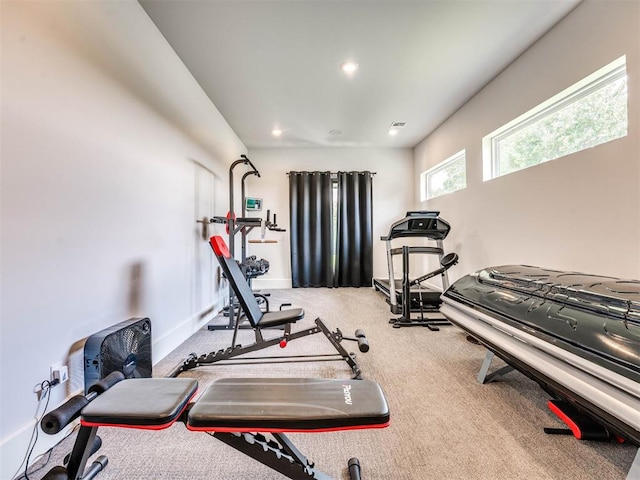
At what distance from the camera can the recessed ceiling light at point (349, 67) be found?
8.20ft

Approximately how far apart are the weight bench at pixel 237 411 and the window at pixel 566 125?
2451 millimetres

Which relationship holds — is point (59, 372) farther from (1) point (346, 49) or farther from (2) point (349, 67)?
(2) point (349, 67)

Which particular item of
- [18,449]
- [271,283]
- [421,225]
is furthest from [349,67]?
[271,283]

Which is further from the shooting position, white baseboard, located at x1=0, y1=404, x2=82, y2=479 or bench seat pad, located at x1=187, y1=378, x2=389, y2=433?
white baseboard, located at x1=0, y1=404, x2=82, y2=479

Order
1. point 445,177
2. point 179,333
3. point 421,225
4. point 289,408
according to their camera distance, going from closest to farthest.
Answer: point 289,408 → point 179,333 → point 421,225 → point 445,177

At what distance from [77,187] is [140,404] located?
1.23 m

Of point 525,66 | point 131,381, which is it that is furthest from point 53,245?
point 525,66

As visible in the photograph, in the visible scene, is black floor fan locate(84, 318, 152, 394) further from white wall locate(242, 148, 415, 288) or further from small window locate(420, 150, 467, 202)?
small window locate(420, 150, 467, 202)

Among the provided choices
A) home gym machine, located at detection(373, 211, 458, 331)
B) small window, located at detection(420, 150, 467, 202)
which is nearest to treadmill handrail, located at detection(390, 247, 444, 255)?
home gym machine, located at detection(373, 211, 458, 331)

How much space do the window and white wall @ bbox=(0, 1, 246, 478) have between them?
10.8 ft

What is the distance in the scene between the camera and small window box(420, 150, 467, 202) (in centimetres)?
370

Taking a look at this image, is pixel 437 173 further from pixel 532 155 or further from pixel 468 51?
pixel 468 51

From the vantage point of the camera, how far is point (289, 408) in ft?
2.66

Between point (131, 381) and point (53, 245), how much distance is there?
2.76ft
